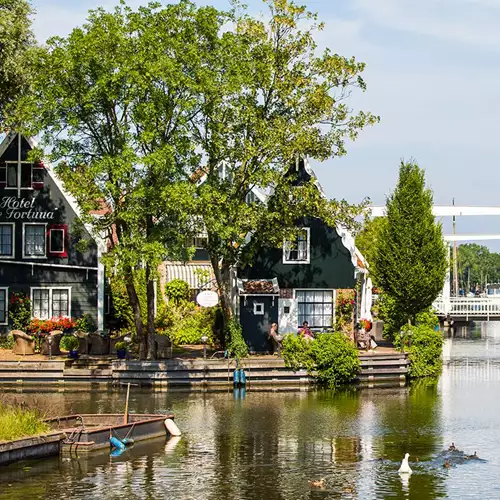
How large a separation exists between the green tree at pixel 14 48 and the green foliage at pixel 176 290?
1240 cm

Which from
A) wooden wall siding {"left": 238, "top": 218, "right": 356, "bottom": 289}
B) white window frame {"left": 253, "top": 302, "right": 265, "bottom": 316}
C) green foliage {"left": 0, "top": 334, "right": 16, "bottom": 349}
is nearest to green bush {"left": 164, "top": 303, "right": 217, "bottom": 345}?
wooden wall siding {"left": 238, "top": 218, "right": 356, "bottom": 289}

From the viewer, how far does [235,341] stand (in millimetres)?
49094

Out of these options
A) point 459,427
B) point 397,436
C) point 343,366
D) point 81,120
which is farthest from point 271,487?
point 81,120

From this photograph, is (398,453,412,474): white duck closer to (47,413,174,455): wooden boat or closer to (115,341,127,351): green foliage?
(47,413,174,455): wooden boat

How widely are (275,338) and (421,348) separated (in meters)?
6.57

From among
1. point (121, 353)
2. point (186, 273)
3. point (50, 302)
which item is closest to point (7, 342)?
point (50, 302)

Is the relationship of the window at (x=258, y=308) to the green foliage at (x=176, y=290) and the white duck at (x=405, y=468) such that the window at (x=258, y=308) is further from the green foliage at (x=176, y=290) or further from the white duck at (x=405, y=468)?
the white duck at (x=405, y=468)

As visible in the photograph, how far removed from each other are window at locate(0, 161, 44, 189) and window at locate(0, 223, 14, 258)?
2.00 meters

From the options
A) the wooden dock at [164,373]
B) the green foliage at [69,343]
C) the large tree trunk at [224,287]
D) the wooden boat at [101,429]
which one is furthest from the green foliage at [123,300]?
the wooden boat at [101,429]

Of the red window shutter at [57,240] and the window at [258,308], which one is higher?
the red window shutter at [57,240]

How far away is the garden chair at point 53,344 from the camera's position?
50.6 m

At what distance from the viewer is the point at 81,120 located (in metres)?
47.2

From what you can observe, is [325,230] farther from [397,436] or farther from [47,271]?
[397,436]

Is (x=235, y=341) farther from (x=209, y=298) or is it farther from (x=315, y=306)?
(x=315, y=306)
